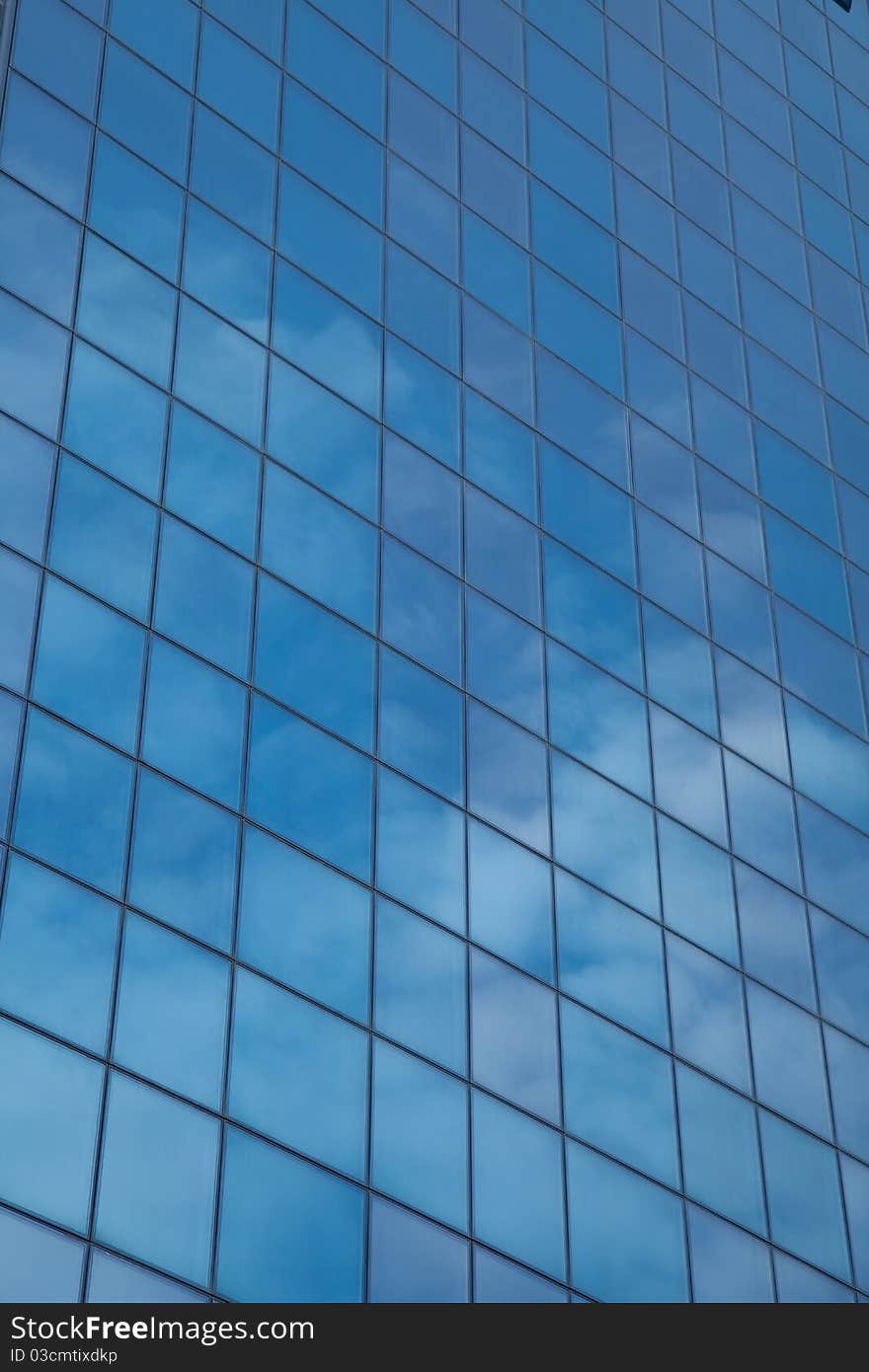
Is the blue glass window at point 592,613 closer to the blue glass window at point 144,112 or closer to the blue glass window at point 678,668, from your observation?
the blue glass window at point 678,668

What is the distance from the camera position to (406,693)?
1527 inches

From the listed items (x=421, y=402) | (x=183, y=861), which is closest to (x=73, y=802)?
(x=183, y=861)

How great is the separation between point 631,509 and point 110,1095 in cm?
2075

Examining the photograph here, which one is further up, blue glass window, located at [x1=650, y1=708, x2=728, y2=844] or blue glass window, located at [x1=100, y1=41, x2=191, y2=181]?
blue glass window, located at [x1=100, y1=41, x2=191, y2=181]

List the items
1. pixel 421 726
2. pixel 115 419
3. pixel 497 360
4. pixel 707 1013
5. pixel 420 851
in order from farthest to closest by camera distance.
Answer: pixel 497 360
pixel 707 1013
pixel 421 726
pixel 420 851
pixel 115 419

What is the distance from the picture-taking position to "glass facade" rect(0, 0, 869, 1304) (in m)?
32.1

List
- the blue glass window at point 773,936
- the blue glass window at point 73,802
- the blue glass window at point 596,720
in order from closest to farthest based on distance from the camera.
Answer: the blue glass window at point 73,802 < the blue glass window at point 596,720 < the blue glass window at point 773,936

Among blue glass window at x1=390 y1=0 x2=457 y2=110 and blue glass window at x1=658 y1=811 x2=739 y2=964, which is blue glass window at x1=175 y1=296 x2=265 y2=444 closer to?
blue glass window at x1=390 y1=0 x2=457 y2=110

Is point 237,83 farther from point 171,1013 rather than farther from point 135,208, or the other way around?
point 171,1013

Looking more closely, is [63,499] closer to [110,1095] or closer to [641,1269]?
[110,1095]

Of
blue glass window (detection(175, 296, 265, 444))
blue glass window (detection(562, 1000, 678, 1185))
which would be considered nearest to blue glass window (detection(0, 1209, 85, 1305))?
blue glass window (detection(562, 1000, 678, 1185))

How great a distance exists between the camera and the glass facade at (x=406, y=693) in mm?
32125

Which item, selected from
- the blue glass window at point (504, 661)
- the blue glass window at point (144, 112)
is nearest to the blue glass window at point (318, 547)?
the blue glass window at point (504, 661)
